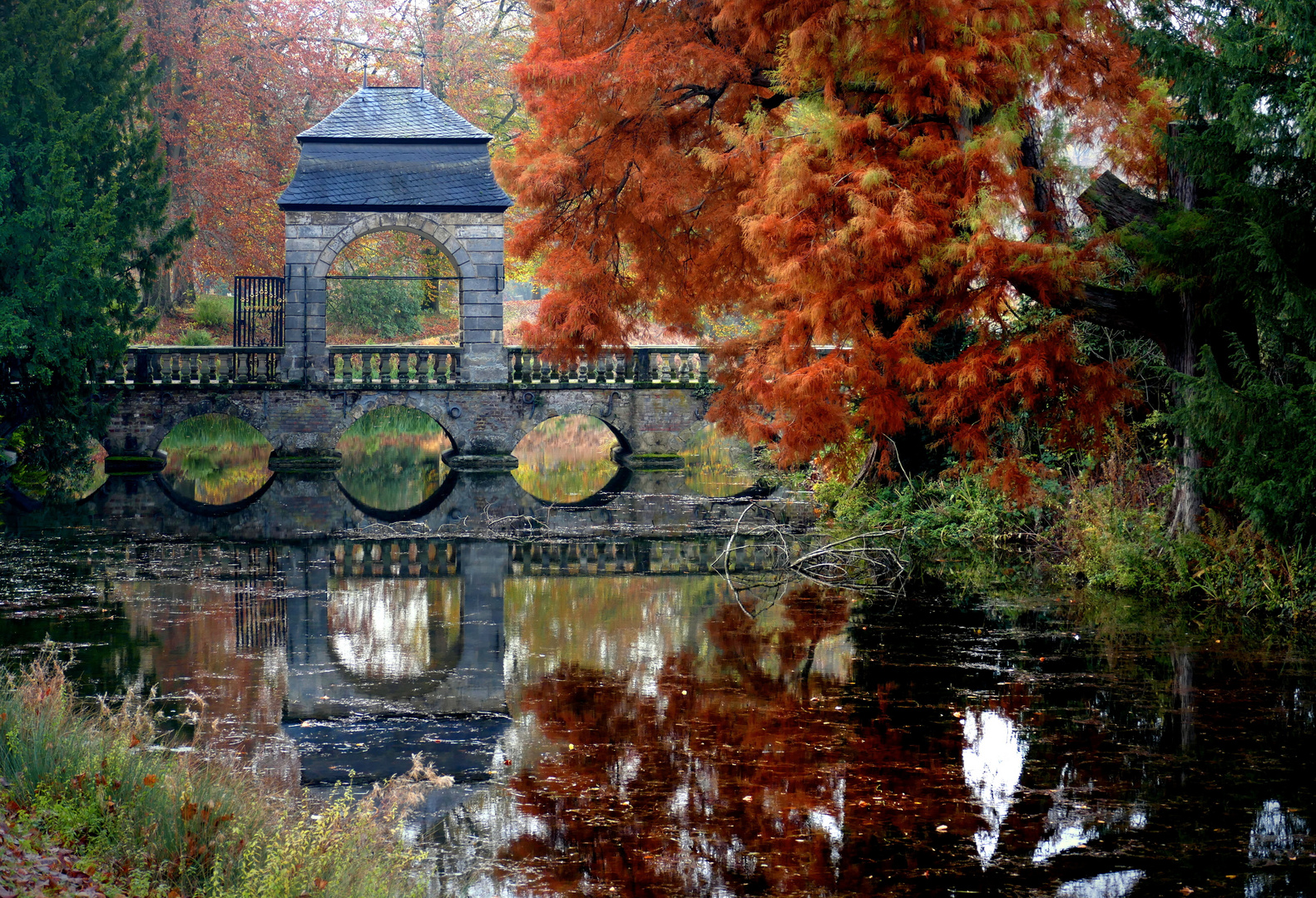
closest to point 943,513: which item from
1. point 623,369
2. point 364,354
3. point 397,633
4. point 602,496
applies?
point 397,633

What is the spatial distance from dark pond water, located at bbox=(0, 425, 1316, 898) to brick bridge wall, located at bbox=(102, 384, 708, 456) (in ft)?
27.8

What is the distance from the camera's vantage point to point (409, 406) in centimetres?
2312

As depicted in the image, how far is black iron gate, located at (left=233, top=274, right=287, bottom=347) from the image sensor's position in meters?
23.0

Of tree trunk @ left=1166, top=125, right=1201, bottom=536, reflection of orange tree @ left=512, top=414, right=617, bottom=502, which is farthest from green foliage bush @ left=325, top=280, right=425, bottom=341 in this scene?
tree trunk @ left=1166, top=125, right=1201, bottom=536

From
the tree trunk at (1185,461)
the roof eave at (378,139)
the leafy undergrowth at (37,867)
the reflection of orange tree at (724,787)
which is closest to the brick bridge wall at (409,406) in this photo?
the roof eave at (378,139)

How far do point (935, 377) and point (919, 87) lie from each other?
7.95ft

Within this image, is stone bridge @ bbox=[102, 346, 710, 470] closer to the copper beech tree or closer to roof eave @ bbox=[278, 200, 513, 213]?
roof eave @ bbox=[278, 200, 513, 213]

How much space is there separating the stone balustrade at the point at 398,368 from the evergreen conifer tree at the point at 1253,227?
1485 cm

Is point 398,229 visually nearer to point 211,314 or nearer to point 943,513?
point 211,314

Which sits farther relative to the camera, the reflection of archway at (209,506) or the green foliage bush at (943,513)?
the reflection of archway at (209,506)

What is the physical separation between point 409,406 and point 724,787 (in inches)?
699

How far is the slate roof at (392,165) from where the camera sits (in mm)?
22391

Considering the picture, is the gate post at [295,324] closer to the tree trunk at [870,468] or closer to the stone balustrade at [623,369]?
the stone balustrade at [623,369]

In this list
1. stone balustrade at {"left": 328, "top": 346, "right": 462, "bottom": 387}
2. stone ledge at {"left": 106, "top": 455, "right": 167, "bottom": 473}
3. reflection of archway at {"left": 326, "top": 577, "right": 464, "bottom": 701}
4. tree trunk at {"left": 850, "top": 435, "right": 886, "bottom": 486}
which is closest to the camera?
reflection of archway at {"left": 326, "top": 577, "right": 464, "bottom": 701}
